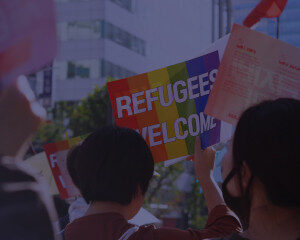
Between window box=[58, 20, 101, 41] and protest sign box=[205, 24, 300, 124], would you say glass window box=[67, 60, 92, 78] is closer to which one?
window box=[58, 20, 101, 41]

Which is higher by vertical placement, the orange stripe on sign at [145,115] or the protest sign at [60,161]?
the orange stripe on sign at [145,115]

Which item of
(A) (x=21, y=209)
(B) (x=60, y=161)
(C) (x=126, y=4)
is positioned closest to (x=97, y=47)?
(C) (x=126, y=4)

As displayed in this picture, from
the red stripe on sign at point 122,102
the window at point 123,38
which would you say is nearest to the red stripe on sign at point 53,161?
the red stripe on sign at point 122,102

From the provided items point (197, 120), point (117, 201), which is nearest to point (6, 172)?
point (117, 201)

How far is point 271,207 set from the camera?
4.28ft

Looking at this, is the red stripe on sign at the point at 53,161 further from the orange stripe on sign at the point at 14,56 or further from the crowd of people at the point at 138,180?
the orange stripe on sign at the point at 14,56

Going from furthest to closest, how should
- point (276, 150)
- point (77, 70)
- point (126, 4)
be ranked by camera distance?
1. point (77, 70)
2. point (126, 4)
3. point (276, 150)

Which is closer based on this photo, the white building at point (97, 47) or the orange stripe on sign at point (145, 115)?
the orange stripe on sign at point (145, 115)

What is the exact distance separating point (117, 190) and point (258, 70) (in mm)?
657

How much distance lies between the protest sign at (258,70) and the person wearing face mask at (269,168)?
295 millimetres

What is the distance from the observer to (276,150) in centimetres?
126

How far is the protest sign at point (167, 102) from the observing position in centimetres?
191

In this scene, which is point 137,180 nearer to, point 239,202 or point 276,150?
point 239,202

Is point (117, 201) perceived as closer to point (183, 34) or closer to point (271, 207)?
point (271, 207)
